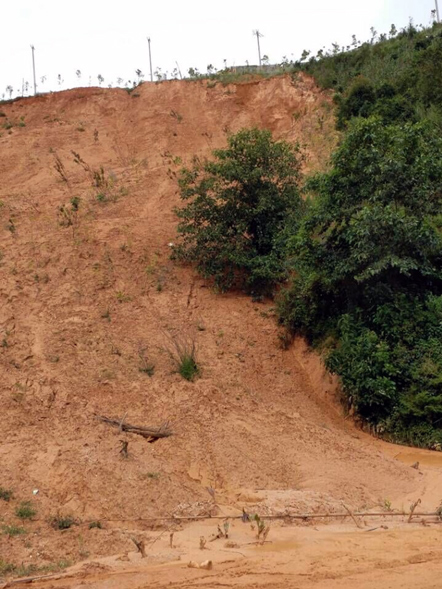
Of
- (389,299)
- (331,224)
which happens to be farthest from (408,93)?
(389,299)

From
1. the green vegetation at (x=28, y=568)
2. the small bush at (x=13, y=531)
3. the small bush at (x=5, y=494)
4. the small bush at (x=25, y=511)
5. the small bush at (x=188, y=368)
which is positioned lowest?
the green vegetation at (x=28, y=568)

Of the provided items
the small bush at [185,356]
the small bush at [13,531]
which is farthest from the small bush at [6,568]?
the small bush at [185,356]

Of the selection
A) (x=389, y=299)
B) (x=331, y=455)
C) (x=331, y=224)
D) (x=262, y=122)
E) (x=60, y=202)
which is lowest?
(x=331, y=455)

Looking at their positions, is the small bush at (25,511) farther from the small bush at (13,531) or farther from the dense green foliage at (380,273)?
the dense green foliage at (380,273)

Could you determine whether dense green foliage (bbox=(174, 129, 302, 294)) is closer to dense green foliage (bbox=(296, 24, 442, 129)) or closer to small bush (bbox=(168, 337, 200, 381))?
small bush (bbox=(168, 337, 200, 381))

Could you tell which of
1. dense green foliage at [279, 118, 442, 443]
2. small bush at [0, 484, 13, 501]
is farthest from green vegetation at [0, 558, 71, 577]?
dense green foliage at [279, 118, 442, 443]

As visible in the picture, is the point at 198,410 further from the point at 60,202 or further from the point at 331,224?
the point at 60,202
